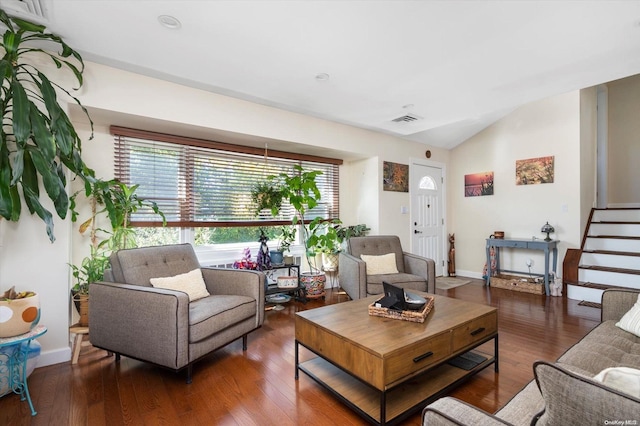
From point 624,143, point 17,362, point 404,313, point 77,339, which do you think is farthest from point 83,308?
point 624,143

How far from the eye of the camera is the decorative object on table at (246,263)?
139 inches

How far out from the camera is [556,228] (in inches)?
173

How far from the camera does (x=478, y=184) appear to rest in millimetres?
5258

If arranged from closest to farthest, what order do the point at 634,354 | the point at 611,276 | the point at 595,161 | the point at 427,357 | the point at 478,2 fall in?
the point at 634,354 → the point at 427,357 → the point at 478,2 → the point at 611,276 → the point at 595,161

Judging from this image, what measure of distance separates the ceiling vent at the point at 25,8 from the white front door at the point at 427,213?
179 inches

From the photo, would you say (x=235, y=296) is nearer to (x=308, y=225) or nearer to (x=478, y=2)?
(x=308, y=225)

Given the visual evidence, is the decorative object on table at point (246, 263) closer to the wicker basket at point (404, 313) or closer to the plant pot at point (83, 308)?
the plant pot at point (83, 308)

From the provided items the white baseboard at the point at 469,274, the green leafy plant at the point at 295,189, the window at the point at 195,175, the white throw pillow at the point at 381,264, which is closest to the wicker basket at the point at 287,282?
the green leafy plant at the point at 295,189

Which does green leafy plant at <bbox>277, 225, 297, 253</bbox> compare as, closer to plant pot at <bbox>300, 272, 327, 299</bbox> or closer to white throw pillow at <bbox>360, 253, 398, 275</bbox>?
plant pot at <bbox>300, 272, 327, 299</bbox>

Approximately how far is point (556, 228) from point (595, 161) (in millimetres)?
1541

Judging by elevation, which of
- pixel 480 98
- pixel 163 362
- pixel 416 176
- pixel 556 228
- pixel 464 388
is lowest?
pixel 464 388

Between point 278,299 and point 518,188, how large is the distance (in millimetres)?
4038

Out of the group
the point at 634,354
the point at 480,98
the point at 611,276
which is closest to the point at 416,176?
the point at 480,98

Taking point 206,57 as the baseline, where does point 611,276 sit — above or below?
below
